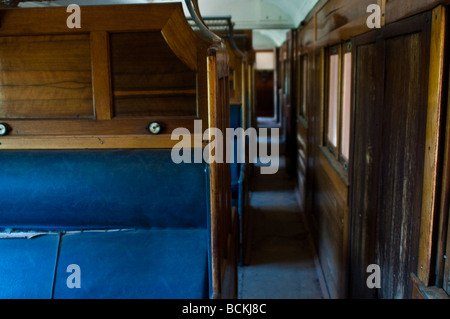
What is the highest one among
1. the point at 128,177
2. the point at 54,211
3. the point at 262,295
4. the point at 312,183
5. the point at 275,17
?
the point at 275,17

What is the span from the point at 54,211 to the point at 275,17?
6.75 m

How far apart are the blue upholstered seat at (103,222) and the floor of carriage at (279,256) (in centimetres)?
203

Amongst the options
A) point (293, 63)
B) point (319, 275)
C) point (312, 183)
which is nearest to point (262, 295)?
point (319, 275)

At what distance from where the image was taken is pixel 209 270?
2.09m

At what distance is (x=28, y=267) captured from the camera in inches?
86.7

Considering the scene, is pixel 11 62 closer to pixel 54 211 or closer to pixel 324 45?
pixel 54 211

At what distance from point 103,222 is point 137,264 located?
0.32m

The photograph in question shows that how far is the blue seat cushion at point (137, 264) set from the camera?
6.71 ft

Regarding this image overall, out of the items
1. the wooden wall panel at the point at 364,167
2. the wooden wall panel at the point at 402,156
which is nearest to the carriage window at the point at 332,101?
the wooden wall panel at the point at 364,167

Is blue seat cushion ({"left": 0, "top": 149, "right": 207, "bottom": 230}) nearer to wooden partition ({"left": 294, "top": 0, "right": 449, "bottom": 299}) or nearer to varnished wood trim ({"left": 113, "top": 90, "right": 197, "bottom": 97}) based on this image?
varnished wood trim ({"left": 113, "top": 90, "right": 197, "bottom": 97})

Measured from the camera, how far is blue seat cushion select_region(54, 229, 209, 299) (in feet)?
6.71

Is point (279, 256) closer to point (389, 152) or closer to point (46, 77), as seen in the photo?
point (389, 152)

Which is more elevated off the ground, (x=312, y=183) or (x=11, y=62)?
(x=11, y=62)

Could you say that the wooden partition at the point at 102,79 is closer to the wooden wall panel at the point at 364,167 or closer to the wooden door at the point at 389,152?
the wooden door at the point at 389,152
